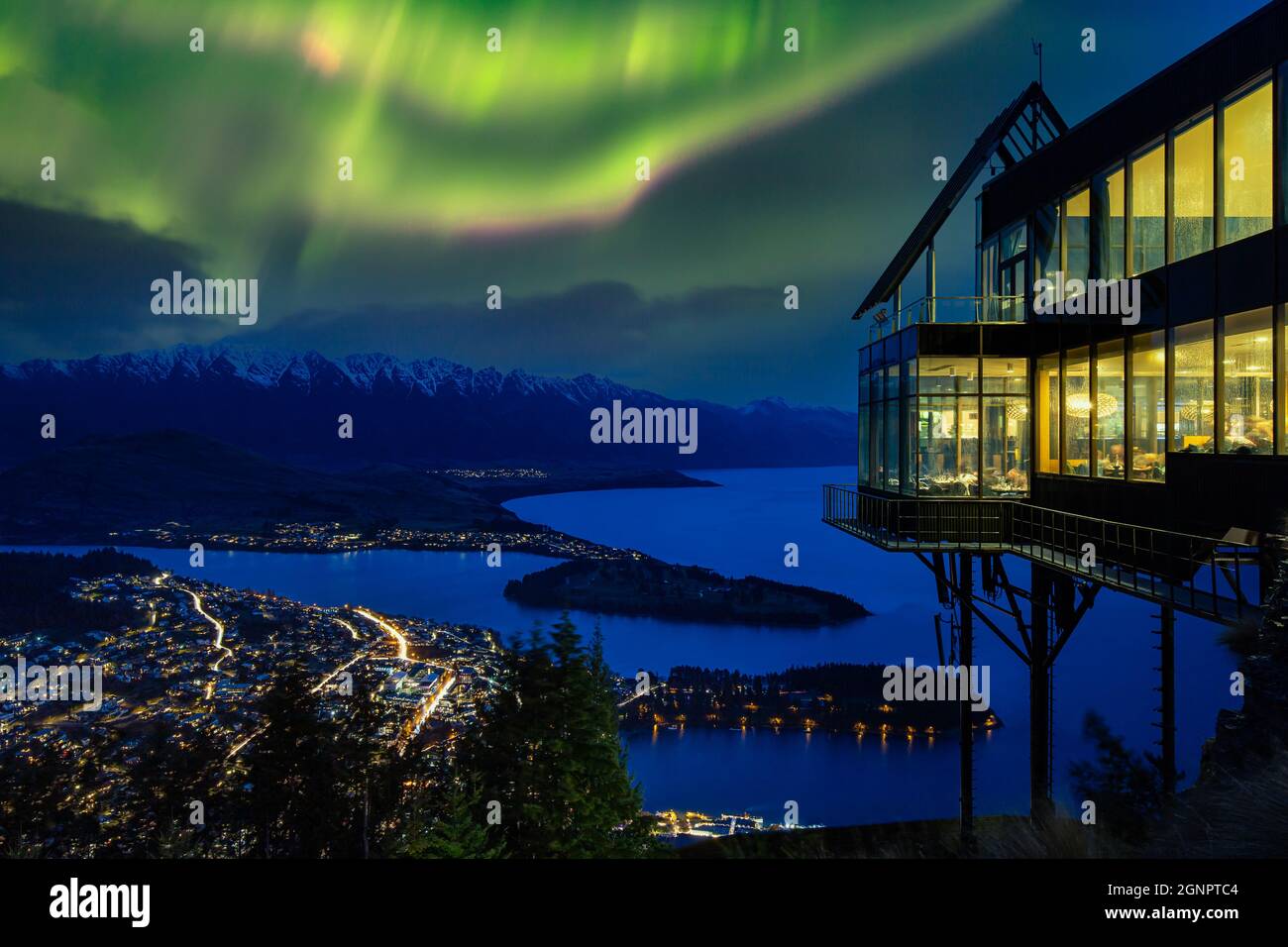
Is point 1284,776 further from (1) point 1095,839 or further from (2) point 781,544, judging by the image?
(2) point 781,544

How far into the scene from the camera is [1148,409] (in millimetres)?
13195

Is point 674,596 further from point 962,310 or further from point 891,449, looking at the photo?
point 962,310

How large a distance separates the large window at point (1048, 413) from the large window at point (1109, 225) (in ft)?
6.80

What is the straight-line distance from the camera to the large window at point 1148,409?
12820 mm

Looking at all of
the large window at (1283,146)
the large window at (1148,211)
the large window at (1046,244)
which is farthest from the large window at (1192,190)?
the large window at (1046,244)

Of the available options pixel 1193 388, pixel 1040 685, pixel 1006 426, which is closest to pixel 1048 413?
pixel 1006 426

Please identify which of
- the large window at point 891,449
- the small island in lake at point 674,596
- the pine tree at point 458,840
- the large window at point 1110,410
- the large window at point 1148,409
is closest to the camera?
the large window at point 1148,409

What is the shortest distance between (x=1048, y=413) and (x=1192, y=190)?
5.38 metres

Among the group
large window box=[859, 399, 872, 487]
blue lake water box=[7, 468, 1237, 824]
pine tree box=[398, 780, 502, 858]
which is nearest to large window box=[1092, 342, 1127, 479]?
blue lake water box=[7, 468, 1237, 824]

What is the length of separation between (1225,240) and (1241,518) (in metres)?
3.91

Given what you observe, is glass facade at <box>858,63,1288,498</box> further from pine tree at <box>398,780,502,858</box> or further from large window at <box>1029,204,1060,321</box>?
pine tree at <box>398,780,502,858</box>

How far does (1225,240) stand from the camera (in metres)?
11.2

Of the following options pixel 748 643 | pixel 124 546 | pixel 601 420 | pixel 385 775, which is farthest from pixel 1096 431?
pixel 124 546

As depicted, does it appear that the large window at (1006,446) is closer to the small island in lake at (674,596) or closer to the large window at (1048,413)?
the large window at (1048,413)
